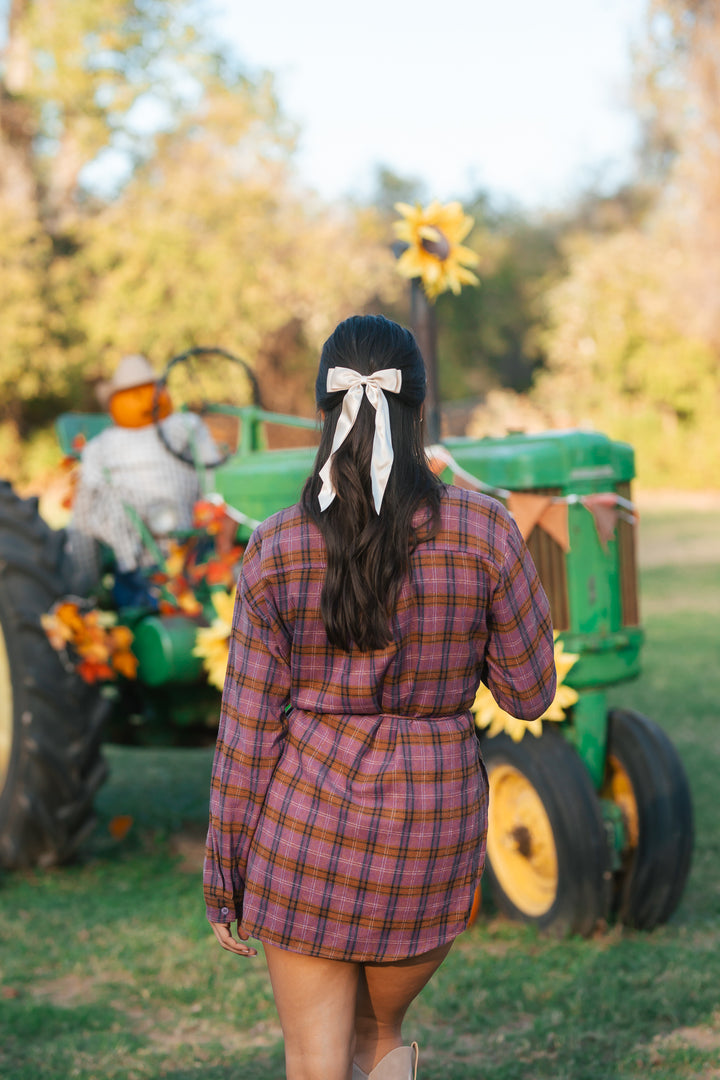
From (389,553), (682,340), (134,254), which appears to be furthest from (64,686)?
(682,340)

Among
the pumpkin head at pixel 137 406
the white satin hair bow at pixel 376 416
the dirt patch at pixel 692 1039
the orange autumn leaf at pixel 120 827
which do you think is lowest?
the dirt patch at pixel 692 1039

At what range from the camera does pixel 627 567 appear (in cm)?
373

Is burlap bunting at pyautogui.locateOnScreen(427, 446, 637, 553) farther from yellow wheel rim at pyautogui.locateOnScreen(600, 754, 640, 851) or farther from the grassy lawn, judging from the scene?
the grassy lawn

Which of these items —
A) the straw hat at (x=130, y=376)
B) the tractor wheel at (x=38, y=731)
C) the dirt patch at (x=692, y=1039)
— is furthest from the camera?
the straw hat at (x=130, y=376)

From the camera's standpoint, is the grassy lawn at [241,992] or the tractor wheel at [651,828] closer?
the grassy lawn at [241,992]

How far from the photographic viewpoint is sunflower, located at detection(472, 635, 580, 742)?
3.42 m

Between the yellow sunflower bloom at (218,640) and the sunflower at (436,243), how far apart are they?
4.04ft

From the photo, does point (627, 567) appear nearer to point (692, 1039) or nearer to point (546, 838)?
point (546, 838)

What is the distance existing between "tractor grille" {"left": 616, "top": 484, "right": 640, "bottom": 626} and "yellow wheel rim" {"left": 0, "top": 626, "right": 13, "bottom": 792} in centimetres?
213

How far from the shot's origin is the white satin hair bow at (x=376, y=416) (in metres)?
1.80

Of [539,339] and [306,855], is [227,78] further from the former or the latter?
[306,855]

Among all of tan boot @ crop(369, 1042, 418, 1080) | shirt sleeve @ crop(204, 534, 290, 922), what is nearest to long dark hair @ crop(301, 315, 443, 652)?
shirt sleeve @ crop(204, 534, 290, 922)

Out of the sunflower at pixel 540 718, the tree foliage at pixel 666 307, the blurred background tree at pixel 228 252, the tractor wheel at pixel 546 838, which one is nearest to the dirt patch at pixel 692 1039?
the tractor wheel at pixel 546 838

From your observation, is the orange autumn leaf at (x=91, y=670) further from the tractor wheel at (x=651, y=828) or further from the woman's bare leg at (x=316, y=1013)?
the woman's bare leg at (x=316, y=1013)
